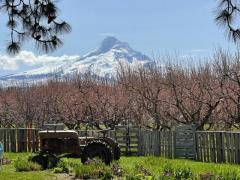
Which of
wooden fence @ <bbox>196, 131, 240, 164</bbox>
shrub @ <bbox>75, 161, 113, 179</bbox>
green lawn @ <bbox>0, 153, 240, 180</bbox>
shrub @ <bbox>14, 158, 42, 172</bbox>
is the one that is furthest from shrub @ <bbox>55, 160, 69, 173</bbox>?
wooden fence @ <bbox>196, 131, 240, 164</bbox>

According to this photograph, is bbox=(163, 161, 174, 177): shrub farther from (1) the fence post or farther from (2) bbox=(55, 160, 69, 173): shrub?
(1) the fence post

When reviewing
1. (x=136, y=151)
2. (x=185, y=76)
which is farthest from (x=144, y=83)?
(x=136, y=151)

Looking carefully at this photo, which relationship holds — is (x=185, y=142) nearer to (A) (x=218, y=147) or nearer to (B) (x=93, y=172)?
(A) (x=218, y=147)

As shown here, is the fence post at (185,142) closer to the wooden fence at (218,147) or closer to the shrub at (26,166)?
the wooden fence at (218,147)

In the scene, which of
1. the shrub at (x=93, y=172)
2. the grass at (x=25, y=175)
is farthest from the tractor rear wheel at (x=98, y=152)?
the shrub at (x=93, y=172)

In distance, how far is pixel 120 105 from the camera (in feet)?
109

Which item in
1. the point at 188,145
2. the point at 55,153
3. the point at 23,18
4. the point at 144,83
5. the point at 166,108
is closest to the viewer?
the point at 23,18

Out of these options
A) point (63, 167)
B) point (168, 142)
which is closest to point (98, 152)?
point (63, 167)

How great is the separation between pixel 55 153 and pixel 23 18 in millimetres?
7861

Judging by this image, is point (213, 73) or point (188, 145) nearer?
point (188, 145)

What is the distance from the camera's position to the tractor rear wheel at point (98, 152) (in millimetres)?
15383

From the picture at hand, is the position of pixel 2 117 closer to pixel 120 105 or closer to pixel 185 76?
pixel 120 105

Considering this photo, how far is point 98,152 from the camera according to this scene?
608 inches

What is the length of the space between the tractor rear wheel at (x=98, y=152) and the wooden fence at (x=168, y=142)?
→ 4.72 meters
